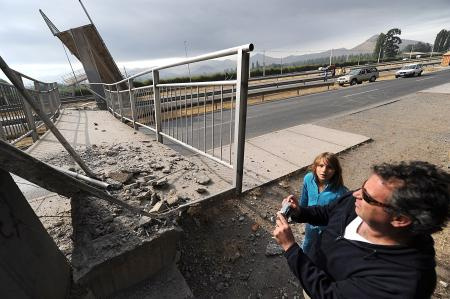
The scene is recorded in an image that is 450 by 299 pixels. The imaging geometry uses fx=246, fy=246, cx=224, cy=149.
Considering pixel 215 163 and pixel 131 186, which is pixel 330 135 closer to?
pixel 215 163

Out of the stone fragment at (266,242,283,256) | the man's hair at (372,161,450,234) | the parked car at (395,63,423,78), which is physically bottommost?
the stone fragment at (266,242,283,256)

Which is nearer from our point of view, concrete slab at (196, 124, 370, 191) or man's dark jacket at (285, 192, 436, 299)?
man's dark jacket at (285, 192, 436, 299)

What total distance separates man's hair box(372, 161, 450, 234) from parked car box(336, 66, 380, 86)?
24.2m

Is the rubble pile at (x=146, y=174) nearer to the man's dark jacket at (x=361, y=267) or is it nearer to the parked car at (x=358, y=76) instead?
the man's dark jacket at (x=361, y=267)

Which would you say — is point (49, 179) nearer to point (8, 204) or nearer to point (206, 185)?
point (8, 204)

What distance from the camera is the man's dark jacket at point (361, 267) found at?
42.1 inches

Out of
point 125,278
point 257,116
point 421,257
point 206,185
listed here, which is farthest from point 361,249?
point 257,116

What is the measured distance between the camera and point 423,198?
1072 mm

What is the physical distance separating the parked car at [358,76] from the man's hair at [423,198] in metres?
24.2

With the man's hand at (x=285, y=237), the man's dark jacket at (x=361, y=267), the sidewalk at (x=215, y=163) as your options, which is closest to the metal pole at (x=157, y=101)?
the sidewalk at (x=215, y=163)

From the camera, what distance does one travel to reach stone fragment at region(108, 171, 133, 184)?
2.99 meters

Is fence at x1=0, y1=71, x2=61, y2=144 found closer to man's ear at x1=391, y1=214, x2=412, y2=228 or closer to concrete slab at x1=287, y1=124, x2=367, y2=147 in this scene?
man's ear at x1=391, y1=214, x2=412, y2=228

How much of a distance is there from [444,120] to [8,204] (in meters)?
11.2

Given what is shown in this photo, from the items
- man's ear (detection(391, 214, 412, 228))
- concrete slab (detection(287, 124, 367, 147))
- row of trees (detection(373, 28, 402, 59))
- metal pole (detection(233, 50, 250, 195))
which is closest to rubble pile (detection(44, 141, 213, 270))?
metal pole (detection(233, 50, 250, 195))
